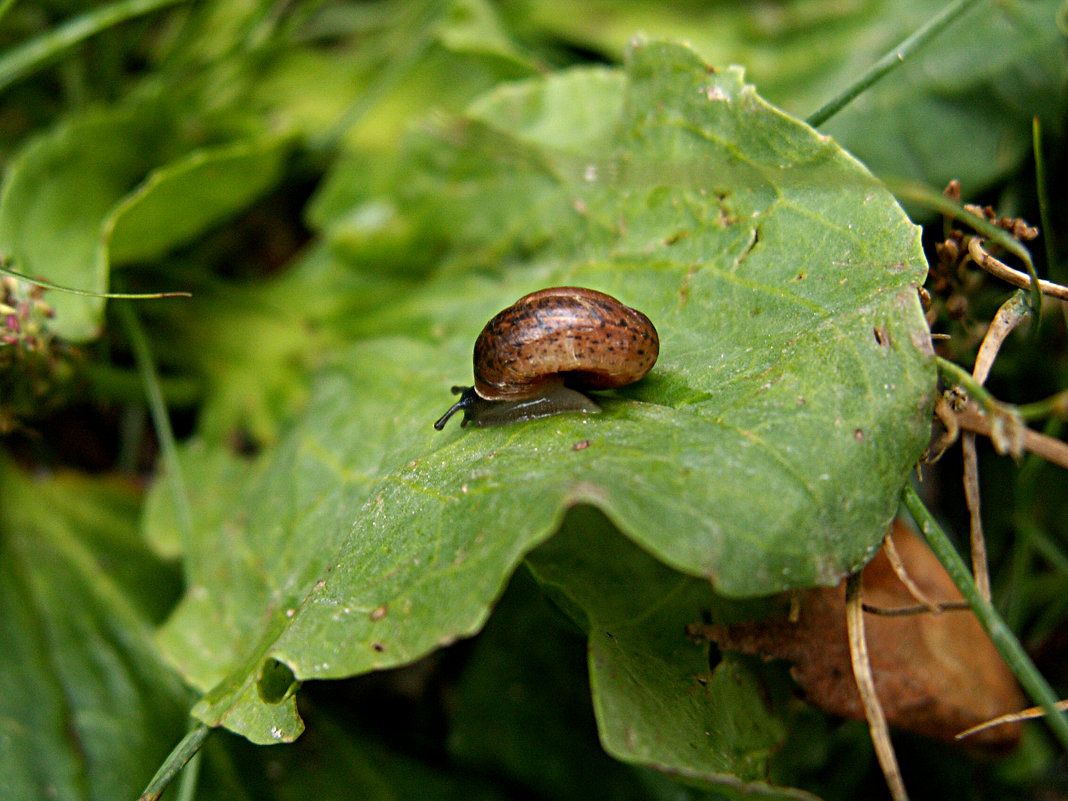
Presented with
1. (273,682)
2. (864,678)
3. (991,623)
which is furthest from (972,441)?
(273,682)

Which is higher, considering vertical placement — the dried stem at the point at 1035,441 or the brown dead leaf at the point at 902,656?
the dried stem at the point at 1035,441

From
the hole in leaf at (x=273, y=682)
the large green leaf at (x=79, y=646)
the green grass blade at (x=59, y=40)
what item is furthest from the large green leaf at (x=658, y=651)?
the green grass blade at (x=59, y=40)

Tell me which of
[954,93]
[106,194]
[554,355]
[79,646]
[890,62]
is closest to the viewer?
[554,355]

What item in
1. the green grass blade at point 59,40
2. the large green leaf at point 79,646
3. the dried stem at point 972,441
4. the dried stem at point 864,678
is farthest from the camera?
the green grass blade at point 59,40

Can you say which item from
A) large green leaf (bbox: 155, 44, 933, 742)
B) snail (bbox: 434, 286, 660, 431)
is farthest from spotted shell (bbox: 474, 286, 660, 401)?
large green leaf (bbox: 155, 44, 933, 742)

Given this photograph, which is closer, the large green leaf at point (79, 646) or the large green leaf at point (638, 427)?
the large green leaf at point (638, 427)

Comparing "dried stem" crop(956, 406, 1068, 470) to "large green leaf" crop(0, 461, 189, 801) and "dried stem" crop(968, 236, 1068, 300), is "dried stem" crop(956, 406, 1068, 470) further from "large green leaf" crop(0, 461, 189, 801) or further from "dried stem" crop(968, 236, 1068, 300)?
"large green leaf" crop(0, 461, 189, 801)

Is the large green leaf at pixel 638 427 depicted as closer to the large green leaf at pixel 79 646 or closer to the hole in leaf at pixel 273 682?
the hole in leaf at pixel 273 682

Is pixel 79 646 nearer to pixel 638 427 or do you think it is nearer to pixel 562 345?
pixel 562 345
